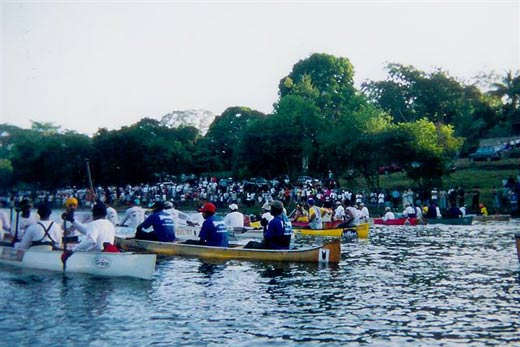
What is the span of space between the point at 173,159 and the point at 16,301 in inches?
2794

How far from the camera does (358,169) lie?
58.3m

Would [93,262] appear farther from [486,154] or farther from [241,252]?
[486,154]

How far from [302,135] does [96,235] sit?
49.8 meters

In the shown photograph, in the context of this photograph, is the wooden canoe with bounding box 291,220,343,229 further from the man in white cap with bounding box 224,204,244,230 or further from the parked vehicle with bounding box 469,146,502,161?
the parked vehicle with bounding box 469,146,502,161

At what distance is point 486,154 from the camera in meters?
69.9

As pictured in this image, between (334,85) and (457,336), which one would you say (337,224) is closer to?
(457,336)

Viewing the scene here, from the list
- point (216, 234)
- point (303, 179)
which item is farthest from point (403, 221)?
point (303, 179)

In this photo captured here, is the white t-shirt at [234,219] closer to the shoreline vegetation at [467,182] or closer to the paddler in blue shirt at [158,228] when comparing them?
the paddler in blue shirt at [158,228]

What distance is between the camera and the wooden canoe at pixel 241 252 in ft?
65.4

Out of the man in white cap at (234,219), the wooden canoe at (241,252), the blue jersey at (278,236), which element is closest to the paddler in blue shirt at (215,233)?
the wooden canoe at (241,252)

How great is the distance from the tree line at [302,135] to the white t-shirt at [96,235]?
41.0 metres

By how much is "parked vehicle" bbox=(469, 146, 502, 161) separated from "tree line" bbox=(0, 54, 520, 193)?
4.73 metres

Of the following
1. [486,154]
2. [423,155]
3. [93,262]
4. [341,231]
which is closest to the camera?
[93,262]

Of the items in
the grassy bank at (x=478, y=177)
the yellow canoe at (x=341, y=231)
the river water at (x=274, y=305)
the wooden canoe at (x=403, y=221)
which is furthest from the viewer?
the grassy bank at (x=478, y=177)
